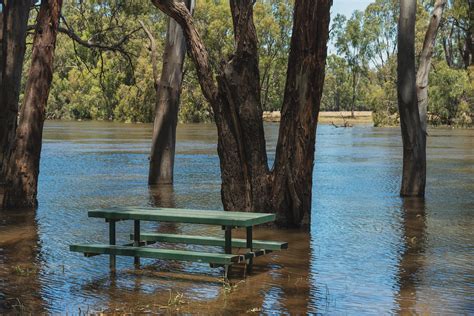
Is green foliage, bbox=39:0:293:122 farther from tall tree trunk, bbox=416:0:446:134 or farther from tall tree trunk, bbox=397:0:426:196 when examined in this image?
tall tree trunk, bbox=397:0:426:196

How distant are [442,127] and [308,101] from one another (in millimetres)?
55859

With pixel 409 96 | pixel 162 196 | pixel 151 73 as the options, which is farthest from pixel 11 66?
pixel 151 73

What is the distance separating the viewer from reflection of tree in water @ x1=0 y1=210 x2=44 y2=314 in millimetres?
7079

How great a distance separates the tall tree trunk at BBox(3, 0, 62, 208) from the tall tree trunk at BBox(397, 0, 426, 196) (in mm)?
6534

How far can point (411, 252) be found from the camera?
996 cm

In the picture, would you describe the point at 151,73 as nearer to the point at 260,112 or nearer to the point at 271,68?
the point at 271,68

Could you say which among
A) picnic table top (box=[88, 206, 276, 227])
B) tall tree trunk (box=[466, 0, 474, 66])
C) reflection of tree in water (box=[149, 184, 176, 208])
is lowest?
reflection of tree in water (box=[149, 184, 176, 208])

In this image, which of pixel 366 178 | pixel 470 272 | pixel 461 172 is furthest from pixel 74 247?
pixel 461 172

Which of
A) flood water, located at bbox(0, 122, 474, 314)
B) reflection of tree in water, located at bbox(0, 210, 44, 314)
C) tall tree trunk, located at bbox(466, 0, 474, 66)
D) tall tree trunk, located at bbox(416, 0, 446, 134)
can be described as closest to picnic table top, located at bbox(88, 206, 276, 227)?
flood water, located at bbox(0, 122, 474, 314)

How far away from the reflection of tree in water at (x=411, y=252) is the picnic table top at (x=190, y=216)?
4.83ft

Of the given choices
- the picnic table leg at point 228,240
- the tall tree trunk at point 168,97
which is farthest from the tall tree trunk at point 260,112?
the tall tree trunk at point 168,97

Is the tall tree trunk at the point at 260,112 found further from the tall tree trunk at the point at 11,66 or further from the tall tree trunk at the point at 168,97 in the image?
the tall tree trunk at the point at 168,97

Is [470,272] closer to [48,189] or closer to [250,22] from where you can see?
[250,22]

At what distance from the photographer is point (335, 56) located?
107m
